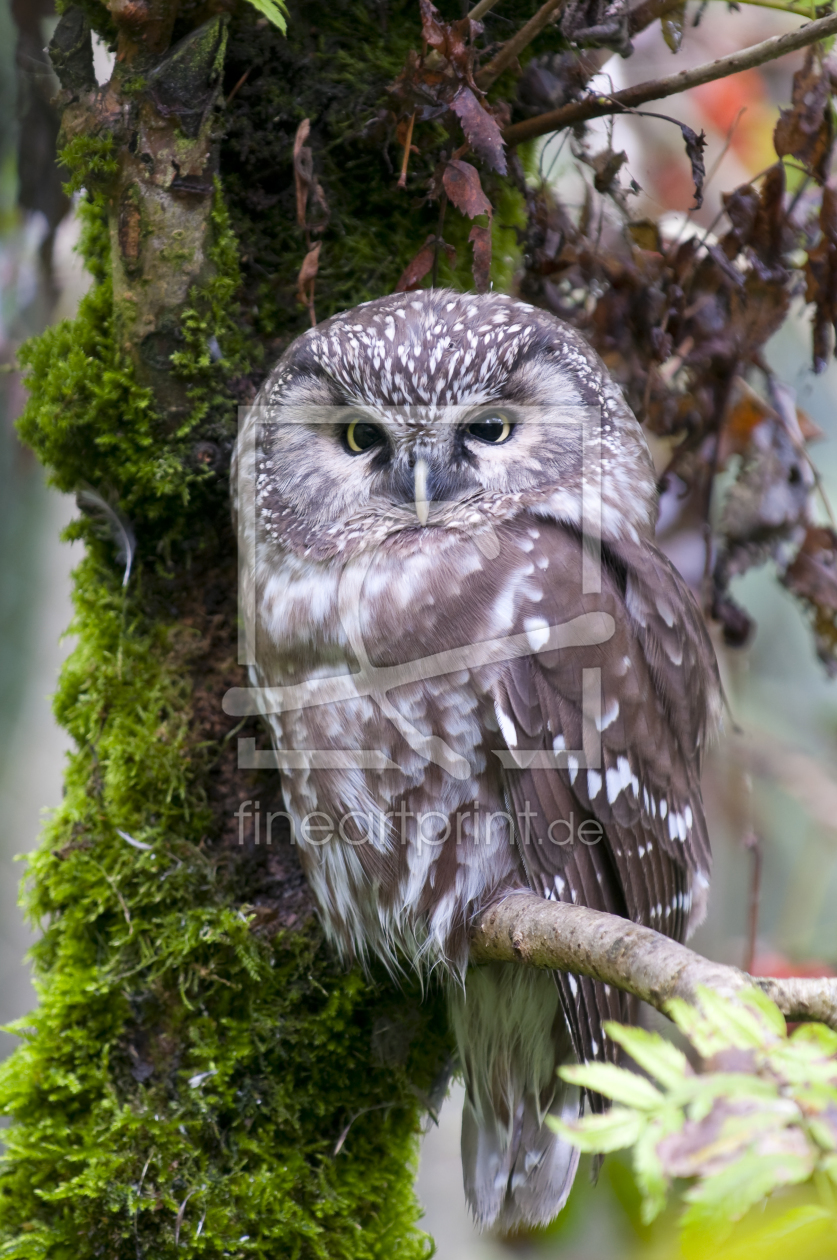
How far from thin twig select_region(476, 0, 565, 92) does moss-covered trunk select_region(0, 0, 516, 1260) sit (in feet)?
0.91

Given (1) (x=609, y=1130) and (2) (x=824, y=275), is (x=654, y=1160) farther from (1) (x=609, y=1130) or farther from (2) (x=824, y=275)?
(2) (x=824, y=275)

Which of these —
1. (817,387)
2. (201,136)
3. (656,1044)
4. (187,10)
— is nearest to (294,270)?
(201,136)

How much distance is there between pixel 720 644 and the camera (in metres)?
3.73

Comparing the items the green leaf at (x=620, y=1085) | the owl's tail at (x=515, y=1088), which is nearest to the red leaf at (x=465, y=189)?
the owl's tail at (x=515, y=1088)

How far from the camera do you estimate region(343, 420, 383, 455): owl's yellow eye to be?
223 centimetres

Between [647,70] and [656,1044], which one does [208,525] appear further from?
[647,70]

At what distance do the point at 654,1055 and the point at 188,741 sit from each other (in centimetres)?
161

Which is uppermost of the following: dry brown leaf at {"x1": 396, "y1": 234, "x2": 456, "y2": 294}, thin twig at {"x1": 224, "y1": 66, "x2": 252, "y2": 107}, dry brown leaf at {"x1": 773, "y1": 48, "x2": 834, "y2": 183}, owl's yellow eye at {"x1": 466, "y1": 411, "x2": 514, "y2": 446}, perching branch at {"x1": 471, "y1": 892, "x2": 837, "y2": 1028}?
thin twig at {"x1": 224, "y1": 66, "x2": 252, "y2": 107}

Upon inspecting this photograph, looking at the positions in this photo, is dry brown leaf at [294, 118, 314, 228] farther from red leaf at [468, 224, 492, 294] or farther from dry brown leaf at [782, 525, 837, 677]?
dry brown leaf at [782, 525, 837, 677]

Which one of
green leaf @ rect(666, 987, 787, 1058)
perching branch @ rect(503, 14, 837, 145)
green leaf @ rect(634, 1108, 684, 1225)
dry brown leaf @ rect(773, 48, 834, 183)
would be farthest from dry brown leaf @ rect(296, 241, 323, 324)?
green leaf @ rect(634, 1108, 684, 1225)

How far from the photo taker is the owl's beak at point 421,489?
83.8 inches

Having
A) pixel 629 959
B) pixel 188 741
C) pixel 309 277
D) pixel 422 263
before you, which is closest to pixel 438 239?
pixel 422 263

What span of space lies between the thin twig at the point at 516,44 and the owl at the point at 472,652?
460 mm

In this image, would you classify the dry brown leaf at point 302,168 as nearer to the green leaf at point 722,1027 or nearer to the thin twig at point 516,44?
the thin twig at point 516,44
